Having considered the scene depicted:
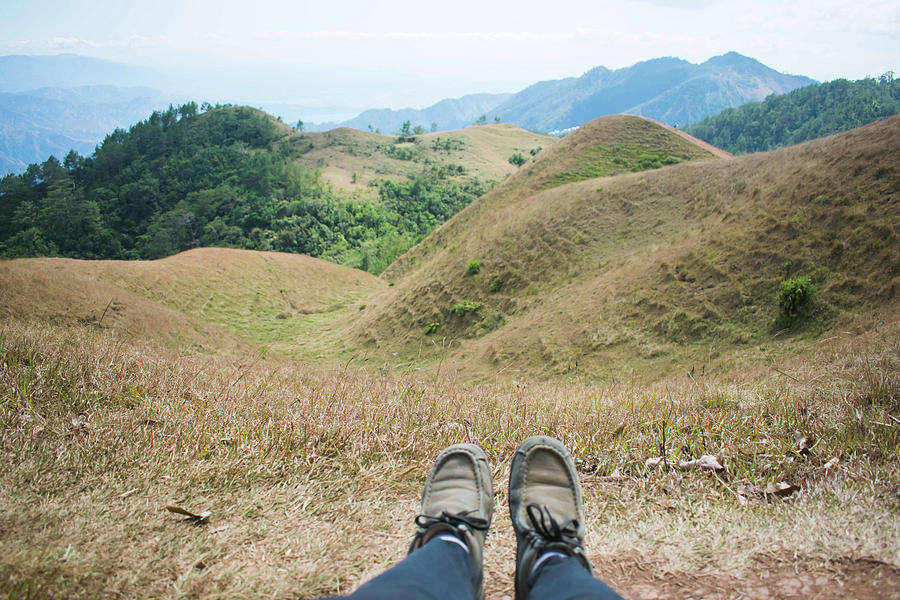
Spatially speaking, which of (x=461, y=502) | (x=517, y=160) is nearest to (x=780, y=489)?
(x=461, y=502)

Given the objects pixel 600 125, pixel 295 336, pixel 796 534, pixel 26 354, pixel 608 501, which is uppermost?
pixel 600 125

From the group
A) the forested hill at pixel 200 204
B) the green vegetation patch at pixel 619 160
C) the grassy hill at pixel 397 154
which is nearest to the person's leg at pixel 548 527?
the green vegetation patch at pixel 619 160

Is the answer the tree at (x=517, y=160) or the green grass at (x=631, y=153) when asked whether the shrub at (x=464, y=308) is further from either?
the tree at (x=517, y=160)

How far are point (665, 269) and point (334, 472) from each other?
11.7 meters

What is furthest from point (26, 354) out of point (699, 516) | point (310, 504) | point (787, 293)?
point (787, 293)

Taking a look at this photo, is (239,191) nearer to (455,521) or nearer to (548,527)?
(455,521)

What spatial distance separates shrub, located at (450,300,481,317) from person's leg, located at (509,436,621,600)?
13.6m

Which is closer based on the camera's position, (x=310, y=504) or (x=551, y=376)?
(x=310, y=504)

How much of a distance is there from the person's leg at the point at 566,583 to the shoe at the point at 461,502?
0.84 ft

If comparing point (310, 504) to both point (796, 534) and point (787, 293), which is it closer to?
point (796, 534)

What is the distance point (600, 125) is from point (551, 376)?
75.6ft

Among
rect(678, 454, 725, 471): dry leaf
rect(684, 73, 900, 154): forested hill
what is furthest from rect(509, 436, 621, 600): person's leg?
rect(684, 73, 900, 154): forested hill

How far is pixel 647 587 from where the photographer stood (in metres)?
1.75

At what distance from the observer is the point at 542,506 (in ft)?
6.74
